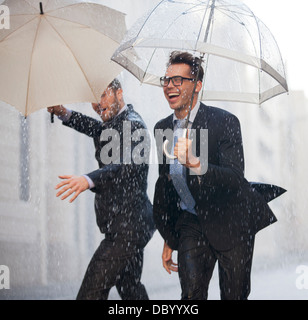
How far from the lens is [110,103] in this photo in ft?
17.2

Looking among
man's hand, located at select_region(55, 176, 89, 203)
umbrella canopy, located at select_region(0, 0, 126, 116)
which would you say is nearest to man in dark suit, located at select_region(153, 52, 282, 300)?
man's hand, located at select_region(55, 176, 89, 203)

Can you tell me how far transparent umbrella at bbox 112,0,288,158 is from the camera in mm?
4633

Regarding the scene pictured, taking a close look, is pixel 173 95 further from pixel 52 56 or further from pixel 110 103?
pixel 52 56

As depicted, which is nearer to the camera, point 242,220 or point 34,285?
point 242,220

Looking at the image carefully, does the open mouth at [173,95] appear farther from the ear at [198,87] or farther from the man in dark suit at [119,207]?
the man in dark suit at [119,207]

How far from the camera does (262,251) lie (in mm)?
26062

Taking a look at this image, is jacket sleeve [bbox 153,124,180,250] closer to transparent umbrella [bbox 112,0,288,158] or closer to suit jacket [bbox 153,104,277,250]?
suit jacket [bbox 153,104,277,250]

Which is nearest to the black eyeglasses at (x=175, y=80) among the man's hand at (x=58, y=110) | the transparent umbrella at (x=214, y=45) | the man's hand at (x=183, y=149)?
the transparent umbrella at (x=214, y=45)

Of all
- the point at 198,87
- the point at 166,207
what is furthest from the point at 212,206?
the point at 198,87

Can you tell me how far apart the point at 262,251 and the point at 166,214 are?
21730 mm
